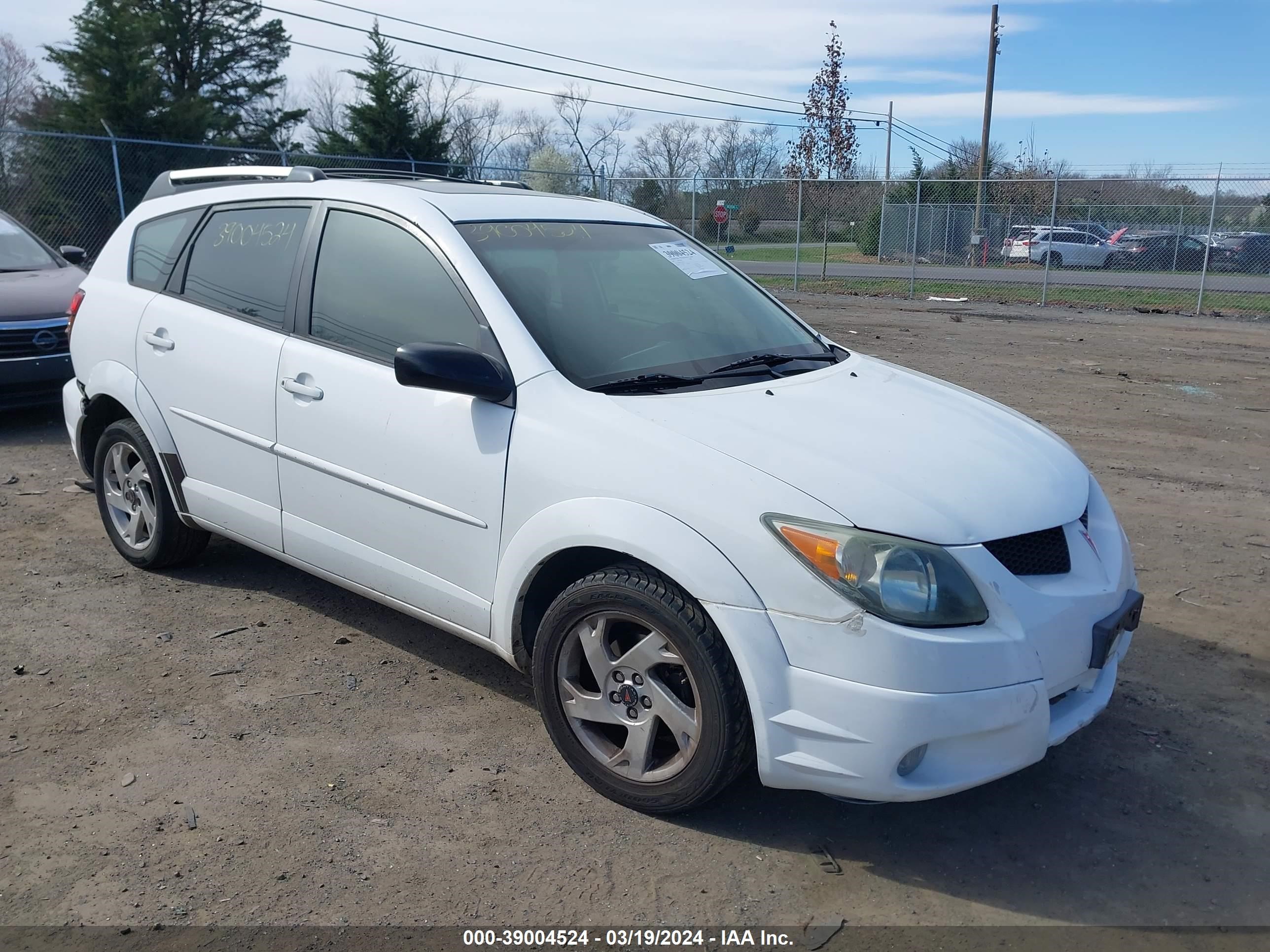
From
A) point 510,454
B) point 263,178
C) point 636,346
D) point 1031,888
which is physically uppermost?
point 263,178

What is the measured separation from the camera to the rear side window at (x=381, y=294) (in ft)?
12.4

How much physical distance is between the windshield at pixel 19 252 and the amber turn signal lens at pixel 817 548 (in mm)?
8364

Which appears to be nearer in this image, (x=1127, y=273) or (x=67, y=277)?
(x=67, y=277)

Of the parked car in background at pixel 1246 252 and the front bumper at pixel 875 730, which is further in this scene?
the parked car in background at pixel 1246 252

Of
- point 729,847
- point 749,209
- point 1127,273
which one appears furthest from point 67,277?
point 749,209

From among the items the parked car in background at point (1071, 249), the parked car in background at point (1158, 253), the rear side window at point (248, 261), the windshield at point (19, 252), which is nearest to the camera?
the rear side window at point (248, 261)

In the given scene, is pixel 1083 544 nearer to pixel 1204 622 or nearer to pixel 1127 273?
pixel 1204 622

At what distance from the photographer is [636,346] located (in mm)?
3764

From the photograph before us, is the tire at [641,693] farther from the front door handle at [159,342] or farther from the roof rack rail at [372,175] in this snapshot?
the front door handle at [159,342]

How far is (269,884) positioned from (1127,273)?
23.8 metres

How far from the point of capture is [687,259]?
451 cm

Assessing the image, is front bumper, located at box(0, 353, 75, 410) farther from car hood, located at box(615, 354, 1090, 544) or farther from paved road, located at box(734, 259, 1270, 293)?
paved road, located at box(734, 259, 1270, 293)

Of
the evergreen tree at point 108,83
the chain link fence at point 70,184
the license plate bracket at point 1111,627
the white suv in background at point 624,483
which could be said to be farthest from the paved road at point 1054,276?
the white suv in background at point 624,483

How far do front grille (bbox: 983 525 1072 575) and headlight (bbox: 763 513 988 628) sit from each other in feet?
0.62
